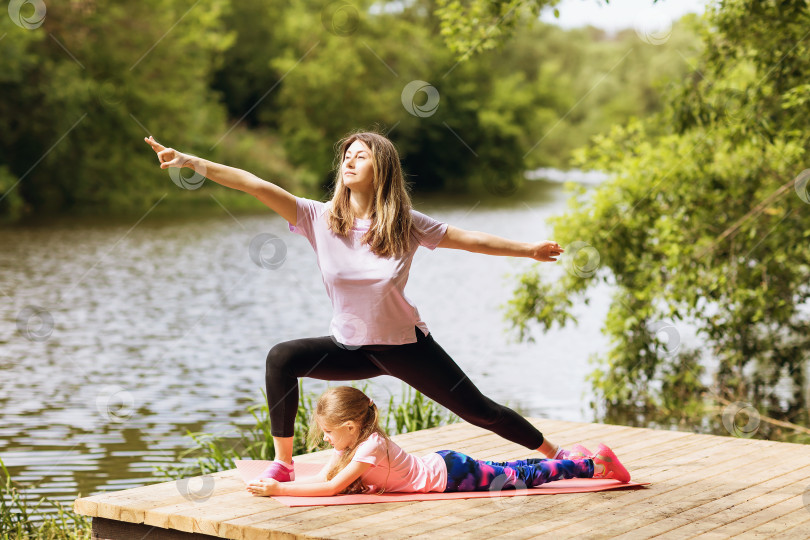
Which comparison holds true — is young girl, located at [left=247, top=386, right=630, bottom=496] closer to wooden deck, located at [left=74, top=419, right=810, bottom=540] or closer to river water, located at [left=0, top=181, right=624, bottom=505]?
wooden deck, located at [left=74, top=419, right=810, bottom=540]

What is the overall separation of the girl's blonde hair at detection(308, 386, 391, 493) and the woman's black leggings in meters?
0.09

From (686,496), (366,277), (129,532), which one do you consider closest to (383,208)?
(366,277)

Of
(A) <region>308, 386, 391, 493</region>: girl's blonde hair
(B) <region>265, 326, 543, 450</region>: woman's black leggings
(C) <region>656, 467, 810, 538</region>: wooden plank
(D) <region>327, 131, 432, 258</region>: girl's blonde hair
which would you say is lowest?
(C) <region>656, 467, 810, 538</region>: wooden plank

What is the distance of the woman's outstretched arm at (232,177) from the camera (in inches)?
160

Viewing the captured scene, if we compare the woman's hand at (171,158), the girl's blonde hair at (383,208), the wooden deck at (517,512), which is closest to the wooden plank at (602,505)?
the wooden deck at (517,512)

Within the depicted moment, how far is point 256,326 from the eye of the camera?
1559 centimetres

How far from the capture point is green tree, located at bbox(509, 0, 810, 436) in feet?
29.8

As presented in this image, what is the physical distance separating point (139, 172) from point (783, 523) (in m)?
33.0

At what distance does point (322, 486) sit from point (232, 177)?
131 centimetres

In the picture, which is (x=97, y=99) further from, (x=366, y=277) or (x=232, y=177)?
(x=366, y=277)

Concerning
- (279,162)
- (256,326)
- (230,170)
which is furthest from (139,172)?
(230,170)

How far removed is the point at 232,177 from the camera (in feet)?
13.8

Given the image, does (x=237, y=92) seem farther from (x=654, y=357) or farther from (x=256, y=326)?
(x=654, y=357)

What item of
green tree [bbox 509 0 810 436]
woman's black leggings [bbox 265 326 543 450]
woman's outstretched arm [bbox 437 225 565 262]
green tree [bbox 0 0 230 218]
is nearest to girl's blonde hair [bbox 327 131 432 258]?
woman's outstretched arm [bbox 437 225 565 262]
